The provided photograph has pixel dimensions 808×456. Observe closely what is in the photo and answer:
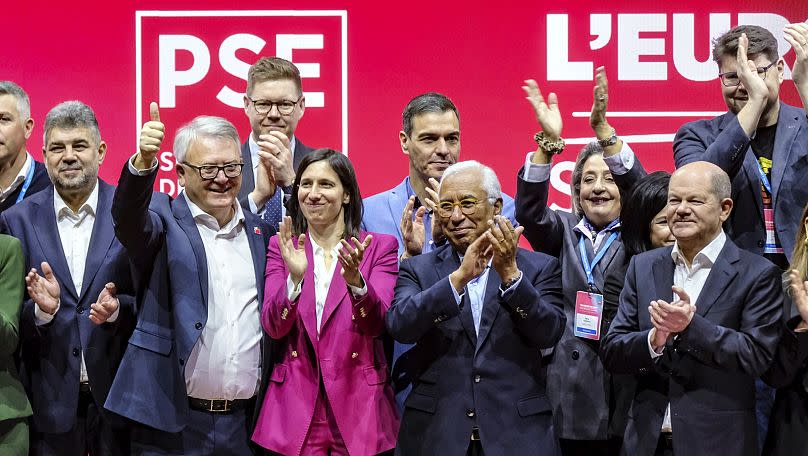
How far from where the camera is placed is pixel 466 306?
342cm

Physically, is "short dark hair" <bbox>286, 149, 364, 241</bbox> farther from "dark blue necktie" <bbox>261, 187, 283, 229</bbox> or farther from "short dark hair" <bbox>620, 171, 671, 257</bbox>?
"short dark hair" <bbox>620, 171, 671, 257</bbox>

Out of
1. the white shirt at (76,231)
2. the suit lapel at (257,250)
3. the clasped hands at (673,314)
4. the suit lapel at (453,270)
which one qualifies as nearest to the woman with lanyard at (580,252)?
the suit lapel at (453,270)

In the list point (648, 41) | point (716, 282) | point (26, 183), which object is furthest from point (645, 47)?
point (26, 183)

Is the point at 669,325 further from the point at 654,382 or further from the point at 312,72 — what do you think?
the point at 312,72

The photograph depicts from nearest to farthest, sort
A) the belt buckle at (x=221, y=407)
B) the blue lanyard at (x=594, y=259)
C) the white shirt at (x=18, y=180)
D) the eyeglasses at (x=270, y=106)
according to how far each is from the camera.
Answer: the belt buckle at (x=221, y=407), the blue lanyard at (x=594, y=259), the white shirt at (x=18, y=180), the eyeglasses at (x=270, y=106)

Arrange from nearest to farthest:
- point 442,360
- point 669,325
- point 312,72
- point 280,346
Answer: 1. point 669,325
2. point 442,360
3. point 280,346
4. point 312,72

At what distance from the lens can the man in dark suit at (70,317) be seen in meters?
3.72

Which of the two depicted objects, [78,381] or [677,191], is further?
[78,381]

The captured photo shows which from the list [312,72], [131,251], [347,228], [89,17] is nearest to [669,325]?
[347,228]

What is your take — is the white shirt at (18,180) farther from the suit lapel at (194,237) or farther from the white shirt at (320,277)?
the white shirt at (320,277)

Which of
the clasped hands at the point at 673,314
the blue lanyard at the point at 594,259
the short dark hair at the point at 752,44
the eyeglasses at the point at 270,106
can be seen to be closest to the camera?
the clasped hands at the point at 673,314

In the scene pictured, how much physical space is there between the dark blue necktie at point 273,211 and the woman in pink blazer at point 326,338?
0.50 m

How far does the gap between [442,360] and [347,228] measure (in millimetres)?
632

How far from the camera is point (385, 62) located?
5.50 meters
